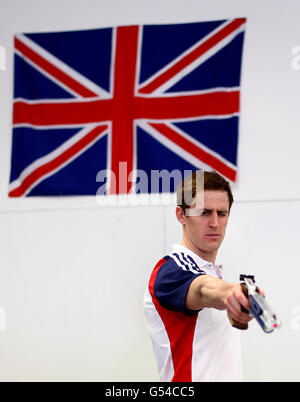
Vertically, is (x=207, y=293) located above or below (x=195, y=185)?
below

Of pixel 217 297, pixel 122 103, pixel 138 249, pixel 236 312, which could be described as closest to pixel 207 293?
pixel 217 297

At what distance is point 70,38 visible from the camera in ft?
8.45

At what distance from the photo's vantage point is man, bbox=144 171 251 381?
47.2 inches

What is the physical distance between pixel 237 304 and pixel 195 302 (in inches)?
8.5

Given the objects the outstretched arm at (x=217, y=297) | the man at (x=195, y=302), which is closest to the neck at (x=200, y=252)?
the man at (x=195, y=302)

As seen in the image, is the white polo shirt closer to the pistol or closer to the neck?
the neck

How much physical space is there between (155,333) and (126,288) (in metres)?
1.01

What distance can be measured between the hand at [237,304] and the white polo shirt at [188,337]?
0.26m

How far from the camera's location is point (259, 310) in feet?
2.86

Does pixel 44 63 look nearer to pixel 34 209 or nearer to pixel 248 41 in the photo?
pixel 34 209

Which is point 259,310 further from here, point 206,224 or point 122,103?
point 122,103

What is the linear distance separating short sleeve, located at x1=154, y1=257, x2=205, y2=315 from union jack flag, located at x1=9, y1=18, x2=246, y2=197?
117 cm

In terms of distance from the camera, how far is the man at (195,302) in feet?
3.94
